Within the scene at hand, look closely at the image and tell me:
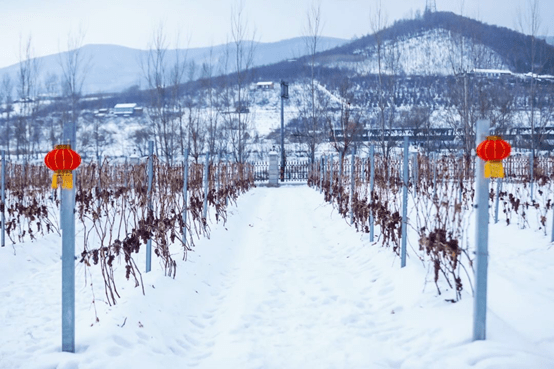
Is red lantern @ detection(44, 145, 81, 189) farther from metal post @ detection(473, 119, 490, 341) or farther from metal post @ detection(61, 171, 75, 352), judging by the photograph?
metal post @ detection(473, 119, 490, 341)

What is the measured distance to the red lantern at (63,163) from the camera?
2365mm

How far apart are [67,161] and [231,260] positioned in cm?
353

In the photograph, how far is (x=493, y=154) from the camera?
2348 mm

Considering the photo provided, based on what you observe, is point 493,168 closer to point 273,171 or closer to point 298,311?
point 298,311

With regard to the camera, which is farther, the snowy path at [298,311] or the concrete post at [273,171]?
the concrete post at [273,171]

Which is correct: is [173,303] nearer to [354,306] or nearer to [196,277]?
[196,277]

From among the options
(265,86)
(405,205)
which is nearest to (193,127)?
(405,205)

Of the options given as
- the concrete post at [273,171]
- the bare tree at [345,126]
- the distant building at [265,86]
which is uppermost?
the distant building at [265,86]

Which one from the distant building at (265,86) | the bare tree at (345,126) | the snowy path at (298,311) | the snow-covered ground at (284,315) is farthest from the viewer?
the distant building at (265,86)

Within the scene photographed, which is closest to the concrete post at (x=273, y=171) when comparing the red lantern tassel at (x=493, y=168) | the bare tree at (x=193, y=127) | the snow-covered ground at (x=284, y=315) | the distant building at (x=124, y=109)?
the bare tree at (x=193, y=127)

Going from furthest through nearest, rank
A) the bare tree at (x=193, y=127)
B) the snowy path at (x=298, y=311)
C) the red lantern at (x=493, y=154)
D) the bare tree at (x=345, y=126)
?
1. the bare tree at (x=193, y=127)
2. the bare tree at (x=345, y=126)
3. the snowy path at (x=298, y=311)
4. the red lantern at (x=493, y=154)

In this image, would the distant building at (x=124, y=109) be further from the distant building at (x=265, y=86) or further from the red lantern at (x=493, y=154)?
the red lantern at (x=493, y=154)

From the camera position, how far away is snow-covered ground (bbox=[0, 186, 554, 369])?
264 cm

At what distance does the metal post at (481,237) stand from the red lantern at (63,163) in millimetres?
2485
